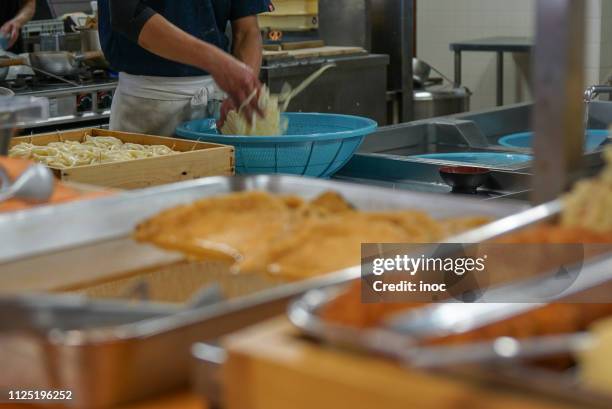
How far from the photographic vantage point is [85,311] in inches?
44.9

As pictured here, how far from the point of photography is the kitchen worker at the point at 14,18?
6309mm

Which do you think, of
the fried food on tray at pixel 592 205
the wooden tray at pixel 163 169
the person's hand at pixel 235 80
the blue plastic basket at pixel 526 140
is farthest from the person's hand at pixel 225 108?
the fried food on tray at pixel 592 205

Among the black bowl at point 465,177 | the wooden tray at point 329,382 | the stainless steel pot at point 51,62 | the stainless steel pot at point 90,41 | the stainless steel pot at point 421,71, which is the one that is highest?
the stainless steel pot at point 90,41

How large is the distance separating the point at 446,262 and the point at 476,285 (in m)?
0.09

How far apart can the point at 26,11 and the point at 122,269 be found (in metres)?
5.40

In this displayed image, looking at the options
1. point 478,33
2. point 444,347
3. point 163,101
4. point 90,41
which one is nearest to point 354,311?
point 444,347

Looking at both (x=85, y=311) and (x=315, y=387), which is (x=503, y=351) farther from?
(x=85, y=311)

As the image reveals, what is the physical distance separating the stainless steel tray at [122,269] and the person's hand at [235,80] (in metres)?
1.45

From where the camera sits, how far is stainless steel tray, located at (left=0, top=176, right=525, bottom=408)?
1.13 meters

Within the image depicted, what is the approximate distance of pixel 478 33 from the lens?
8.06 metres

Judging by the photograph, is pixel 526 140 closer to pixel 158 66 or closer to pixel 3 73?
pixel 158 66

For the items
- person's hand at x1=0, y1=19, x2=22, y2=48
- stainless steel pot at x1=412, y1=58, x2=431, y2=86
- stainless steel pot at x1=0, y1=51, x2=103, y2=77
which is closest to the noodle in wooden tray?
stainless steel pot at x1=0, y1=51, x2=103, y2=77

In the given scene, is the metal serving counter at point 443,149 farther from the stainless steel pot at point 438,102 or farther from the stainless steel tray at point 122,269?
the stainless steel pot at point 438,102

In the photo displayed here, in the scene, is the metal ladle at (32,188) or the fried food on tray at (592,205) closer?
the fried food on tray at (592,205)
